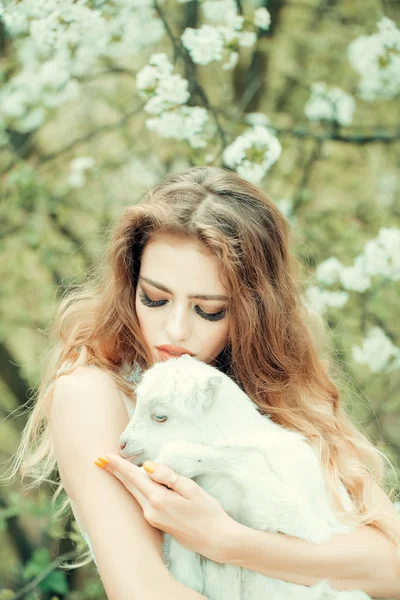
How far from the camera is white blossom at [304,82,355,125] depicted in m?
4.88

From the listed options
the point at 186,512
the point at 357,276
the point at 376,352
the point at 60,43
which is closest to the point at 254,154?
the point at 357,276

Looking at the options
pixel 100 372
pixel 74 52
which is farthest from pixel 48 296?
pixel 100 372

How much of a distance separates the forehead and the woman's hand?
0.67 m

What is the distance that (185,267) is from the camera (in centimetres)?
263

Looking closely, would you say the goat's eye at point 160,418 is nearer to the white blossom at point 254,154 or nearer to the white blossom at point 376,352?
the white blossom at point 254,154

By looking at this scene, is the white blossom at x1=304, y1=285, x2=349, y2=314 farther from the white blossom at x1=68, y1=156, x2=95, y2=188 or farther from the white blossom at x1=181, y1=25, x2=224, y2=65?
the white blossom at x1=68, y1=156, x2=95, y2=188

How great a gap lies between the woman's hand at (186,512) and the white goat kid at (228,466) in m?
0.06

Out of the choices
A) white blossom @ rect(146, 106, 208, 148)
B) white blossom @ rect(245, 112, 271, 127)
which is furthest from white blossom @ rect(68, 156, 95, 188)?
white blossom @ rect(245, 112, 271, 127)

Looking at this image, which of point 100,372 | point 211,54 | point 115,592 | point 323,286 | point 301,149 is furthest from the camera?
point 301,149

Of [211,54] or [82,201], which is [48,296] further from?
[211,54]

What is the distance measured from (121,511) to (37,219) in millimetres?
3115

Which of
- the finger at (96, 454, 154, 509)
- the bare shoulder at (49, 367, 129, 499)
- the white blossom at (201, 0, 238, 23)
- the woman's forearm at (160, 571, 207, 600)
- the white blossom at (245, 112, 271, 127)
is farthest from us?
the white blossom at (245, 112, 271, 127)

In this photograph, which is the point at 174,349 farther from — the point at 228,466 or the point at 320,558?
A: the point at 320,558

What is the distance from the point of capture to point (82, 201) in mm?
5133
